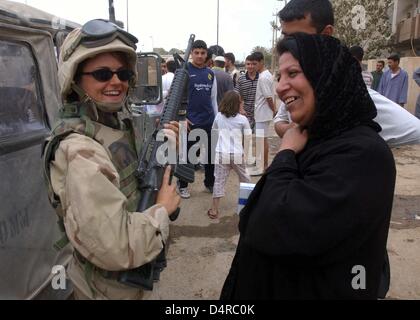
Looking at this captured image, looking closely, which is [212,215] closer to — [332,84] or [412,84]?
[332,84]

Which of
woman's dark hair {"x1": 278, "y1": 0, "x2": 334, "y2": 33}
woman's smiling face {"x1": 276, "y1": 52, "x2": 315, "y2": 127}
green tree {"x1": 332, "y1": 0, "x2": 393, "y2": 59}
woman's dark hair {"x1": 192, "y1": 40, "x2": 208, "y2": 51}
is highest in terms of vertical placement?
green tree {"x1": 332, "y1": 0, "x2": 393, "y2": 59}

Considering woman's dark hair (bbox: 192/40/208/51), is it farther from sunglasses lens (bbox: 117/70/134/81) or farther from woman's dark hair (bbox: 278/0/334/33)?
sunglasses lens (bbox: 117/70/134/81)

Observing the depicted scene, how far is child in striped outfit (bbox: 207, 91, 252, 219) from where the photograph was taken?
4793mm

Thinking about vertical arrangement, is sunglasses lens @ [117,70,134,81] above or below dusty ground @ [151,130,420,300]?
above

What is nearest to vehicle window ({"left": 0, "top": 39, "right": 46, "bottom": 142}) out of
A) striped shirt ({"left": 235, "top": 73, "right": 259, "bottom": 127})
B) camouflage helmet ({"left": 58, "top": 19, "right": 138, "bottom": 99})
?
camouflage helmet ({"left": 58, "top": 19, "right": 138, "bottom": 99})

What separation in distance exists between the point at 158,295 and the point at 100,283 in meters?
1.72

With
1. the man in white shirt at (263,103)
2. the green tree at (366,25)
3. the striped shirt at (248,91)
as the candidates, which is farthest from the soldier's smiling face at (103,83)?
the green tree at (366,25)

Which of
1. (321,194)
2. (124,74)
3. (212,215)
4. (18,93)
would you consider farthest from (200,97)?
(321,194)

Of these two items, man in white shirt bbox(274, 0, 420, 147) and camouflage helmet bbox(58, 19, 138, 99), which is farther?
man in white shirt bbox(274, 0, 420, 147)

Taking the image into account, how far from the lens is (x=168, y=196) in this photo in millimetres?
1609

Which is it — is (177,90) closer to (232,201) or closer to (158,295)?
(158,295)

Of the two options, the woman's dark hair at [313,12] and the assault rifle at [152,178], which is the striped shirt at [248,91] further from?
the woman's dark hair at [313,12]

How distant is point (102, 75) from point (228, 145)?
3.32 m
